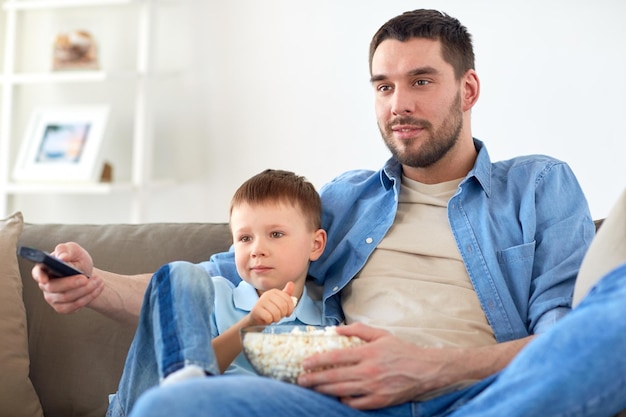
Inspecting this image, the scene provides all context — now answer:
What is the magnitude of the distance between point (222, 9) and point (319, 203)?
1901mm

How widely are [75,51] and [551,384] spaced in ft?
9.31

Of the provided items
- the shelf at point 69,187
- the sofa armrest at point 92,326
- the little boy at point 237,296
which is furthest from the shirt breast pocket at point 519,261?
the shelf at point 69,187

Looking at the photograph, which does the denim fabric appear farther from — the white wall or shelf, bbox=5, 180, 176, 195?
shelf, bbox=5, 180, 176, 195

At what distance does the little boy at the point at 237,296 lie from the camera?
1345 millimetres

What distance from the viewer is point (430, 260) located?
1.77 m

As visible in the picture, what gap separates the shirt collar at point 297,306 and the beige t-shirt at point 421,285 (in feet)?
0.24

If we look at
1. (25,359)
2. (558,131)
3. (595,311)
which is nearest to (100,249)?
(25,359)

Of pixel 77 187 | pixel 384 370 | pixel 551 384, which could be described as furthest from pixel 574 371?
pixel 77 187

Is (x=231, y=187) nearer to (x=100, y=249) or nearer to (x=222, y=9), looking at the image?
(x=222, y=9)

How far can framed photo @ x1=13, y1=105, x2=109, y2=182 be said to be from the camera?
3.44 meters

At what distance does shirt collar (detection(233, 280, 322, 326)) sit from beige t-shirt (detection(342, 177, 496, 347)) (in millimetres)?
72

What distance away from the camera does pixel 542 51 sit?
305 cm

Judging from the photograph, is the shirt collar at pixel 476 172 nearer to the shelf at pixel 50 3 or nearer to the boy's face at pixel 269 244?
the boy's face at pixel 269 244

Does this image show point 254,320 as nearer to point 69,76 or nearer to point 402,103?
point 402,103
